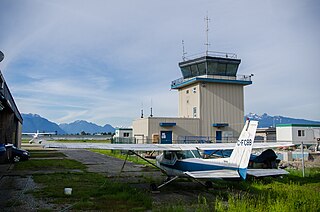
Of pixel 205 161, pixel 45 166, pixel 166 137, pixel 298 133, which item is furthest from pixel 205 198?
pixel 298 133

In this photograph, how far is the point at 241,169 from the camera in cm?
995

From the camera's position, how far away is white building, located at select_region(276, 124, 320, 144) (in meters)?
37.3

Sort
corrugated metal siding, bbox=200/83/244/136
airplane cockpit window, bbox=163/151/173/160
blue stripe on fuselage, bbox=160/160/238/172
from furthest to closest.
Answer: corrugated metal siding, bbox=200/83/244/136
airplane cockpit window, bbox=163/151/173/160
blue stripe on fuselage, bbox=160/160/238/172

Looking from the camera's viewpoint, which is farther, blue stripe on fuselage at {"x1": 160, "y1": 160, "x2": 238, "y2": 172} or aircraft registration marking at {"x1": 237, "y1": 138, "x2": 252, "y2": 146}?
blue stripe on fuselage at {"x1": 160, "y1": 160, "x2": 238, "y2": 172}

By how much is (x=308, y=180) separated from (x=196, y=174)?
22.6 feet

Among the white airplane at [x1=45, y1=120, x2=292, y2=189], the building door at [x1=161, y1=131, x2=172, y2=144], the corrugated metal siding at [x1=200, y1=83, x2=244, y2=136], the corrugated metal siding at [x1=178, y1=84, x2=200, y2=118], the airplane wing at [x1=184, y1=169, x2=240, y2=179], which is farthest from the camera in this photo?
the corrugated metal siding at [x1=178, y1=84, x2=200, y2=118]

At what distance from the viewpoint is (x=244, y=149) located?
10.1 metres

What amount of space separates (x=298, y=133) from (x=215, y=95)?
11767 millimetres

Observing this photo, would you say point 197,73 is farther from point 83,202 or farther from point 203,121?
point 83,202

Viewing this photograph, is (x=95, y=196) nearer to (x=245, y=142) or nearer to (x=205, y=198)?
(x=205, y=198)

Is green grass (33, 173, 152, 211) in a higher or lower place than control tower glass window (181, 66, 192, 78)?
lower

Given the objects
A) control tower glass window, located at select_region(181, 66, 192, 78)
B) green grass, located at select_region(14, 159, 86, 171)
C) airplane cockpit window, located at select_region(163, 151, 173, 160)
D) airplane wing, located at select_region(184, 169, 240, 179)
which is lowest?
green grass, located at select_region(14, 159, 86, 171)

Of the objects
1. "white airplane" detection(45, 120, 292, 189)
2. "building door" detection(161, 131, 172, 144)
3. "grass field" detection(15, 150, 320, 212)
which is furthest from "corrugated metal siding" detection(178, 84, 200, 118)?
"white airplane" detection(45, 120, 292, 189)

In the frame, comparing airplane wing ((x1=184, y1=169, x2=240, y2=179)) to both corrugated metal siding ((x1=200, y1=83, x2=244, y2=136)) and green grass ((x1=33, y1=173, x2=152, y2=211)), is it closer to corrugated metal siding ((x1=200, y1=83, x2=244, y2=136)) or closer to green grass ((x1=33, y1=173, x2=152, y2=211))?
green grass ((x1=33, y1=173, x2=152, y2=211))
